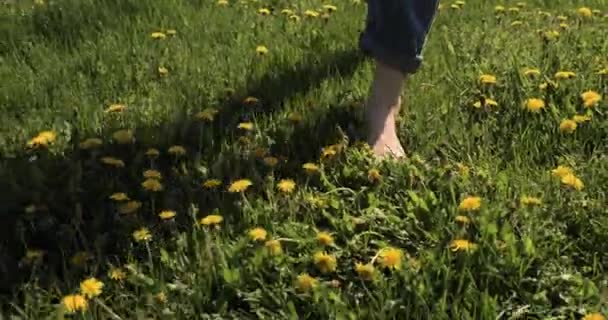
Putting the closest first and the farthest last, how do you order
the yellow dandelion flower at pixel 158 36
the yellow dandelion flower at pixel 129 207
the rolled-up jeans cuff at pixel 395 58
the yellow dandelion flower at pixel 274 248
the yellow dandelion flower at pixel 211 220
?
the yellow dandelion flower at pixel 274 248
the yellow dandelion flower at pixel 211 220
the yellow dandelion flower at pixel 129 207
the rolled-up jeans cuff at pixel 395 58
the yellow dandelion flower at pixel 158 36

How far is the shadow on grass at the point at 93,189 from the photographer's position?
1823 mm

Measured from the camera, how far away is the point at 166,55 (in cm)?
294

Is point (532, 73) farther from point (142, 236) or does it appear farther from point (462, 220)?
point (142, 236)

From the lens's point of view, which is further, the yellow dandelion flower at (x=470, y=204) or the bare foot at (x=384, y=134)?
the bare foot at (x=384, y=134)

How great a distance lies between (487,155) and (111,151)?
100 cm

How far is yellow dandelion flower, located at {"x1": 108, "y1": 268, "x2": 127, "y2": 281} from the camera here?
1687 millimetres

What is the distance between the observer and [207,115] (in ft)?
7.54

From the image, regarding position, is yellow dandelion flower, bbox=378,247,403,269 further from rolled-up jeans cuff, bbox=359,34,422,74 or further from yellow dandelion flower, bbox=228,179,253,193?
rolled-up jeans cuff, bbox=359,34,422,74

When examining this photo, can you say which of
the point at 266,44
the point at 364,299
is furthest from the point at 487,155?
the point at 266,44

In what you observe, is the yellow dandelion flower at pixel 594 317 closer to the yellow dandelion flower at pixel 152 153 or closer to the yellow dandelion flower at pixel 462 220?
the yellow dandelion flower at pixel 462 220

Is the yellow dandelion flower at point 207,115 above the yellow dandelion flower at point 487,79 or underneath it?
underneath

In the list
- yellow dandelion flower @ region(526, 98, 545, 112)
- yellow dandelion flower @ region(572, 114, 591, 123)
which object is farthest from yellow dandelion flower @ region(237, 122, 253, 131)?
yellow dandelion flower @ region(572, 114, 591, 123)

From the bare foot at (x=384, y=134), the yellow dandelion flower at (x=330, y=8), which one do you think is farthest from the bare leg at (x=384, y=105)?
the yellow dandelion flower at (x=330, y=8)

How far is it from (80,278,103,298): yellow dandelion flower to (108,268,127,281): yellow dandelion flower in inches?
1.8
